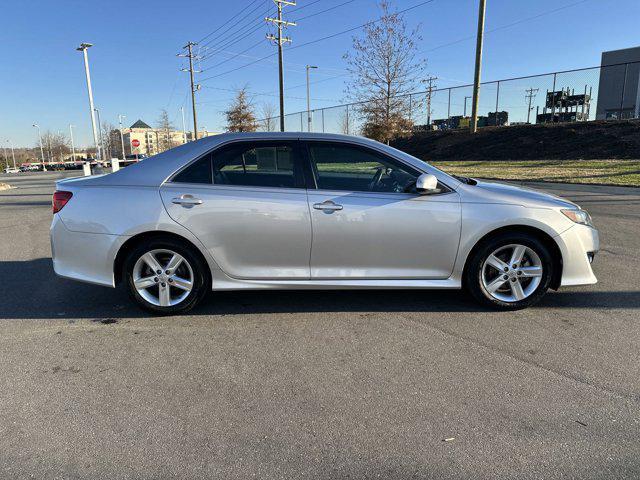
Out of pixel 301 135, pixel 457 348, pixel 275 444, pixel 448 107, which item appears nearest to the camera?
pixel 275 444

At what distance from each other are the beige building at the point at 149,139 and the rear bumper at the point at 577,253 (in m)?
39.7

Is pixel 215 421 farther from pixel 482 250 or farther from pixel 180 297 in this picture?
pixel 482 250

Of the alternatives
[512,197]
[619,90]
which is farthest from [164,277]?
[619,90]

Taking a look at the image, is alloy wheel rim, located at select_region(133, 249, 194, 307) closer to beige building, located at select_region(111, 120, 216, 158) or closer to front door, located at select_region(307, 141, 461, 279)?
front door, located at select_region(307, 141, 461, 279)

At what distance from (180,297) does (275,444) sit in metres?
2.07

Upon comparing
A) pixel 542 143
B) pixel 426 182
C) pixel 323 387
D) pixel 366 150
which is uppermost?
pixel 542 143

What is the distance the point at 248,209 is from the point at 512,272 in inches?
94.2

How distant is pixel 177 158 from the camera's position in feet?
13.1

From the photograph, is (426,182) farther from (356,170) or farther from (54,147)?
(54,147)

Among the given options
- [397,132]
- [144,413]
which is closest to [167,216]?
[144,413]

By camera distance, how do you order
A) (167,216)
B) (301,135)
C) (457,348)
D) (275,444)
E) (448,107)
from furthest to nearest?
(448,107) → (301,135) → (167,216) → (457,348) → (275,444)

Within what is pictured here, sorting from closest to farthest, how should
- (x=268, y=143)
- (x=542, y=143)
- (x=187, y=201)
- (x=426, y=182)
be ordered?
(x=426, y=182), (x=187, y=201), (x=268, y=143), (x=542, y=143)

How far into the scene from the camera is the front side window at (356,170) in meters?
3.94

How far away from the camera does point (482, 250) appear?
3.95m
